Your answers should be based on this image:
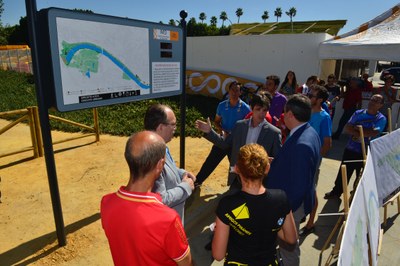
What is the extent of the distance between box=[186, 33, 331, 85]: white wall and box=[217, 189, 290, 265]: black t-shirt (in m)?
11.2

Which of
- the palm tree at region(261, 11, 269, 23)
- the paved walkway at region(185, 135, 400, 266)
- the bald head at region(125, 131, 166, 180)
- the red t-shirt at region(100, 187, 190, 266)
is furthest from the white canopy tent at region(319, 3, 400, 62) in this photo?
the palm tree at region(261, 11, 269, 23)

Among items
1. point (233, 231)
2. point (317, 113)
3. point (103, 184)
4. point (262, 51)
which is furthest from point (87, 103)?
point (262, 51)

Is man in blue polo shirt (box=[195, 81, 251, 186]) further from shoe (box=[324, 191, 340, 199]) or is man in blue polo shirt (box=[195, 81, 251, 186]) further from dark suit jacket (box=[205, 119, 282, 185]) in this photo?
shoe (box=[324, 191, 340, 199])

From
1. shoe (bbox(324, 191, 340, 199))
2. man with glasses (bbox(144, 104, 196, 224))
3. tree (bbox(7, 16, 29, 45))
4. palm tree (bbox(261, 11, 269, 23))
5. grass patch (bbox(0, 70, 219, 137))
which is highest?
palm tree (bbox(261, 11, 269, 23))

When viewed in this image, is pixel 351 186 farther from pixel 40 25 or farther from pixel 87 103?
Result: pixel 40 25

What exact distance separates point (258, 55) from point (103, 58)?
1178 cm

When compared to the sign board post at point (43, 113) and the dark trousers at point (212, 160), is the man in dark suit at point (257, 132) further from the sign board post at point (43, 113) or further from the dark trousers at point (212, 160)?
the sign board post at point (43, 113)

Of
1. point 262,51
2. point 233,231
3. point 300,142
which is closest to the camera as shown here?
point 233,231

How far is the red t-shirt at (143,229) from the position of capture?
62.6 inches

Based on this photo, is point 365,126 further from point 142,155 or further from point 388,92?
point 388,92

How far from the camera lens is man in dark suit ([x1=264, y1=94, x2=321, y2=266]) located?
270 cm

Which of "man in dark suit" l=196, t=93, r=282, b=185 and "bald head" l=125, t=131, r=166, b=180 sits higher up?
"bald head" l=125, t=131, r=166, b=180

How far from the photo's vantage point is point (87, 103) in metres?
3.42

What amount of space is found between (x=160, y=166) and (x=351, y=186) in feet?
17.8
